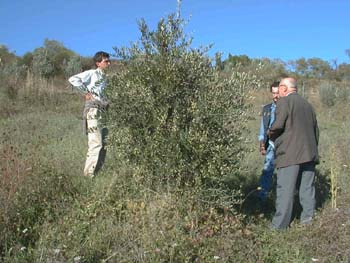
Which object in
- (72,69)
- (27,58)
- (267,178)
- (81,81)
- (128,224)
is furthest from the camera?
(27,58)

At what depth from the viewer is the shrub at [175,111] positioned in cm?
497

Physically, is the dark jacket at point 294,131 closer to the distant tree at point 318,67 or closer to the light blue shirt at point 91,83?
the light blue shirt at point 91,83

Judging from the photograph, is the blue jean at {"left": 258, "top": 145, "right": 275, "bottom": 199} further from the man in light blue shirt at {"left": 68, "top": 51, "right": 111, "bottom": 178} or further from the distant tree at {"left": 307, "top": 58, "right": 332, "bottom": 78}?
the distant tree at {"left": 307, "top": 58, "right": 332, "bottom": 78}

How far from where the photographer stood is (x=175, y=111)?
16.4 ft

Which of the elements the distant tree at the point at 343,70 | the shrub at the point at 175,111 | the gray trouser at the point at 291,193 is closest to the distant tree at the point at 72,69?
the shrub at the point at 175,111

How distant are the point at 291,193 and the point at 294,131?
2.66ft

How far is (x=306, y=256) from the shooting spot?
15.3 feet

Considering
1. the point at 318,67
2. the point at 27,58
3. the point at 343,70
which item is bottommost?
the point at 27,58

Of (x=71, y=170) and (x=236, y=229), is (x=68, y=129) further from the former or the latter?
(x=236, y=229)

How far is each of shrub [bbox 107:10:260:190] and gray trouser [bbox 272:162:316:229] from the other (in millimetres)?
844

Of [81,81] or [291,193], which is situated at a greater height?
[81,81]

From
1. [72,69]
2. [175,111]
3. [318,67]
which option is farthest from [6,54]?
[318,67]

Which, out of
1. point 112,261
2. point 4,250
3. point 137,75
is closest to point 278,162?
point 137,75

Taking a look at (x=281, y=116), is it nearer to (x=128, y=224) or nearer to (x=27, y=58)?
(x=128, y=224)
